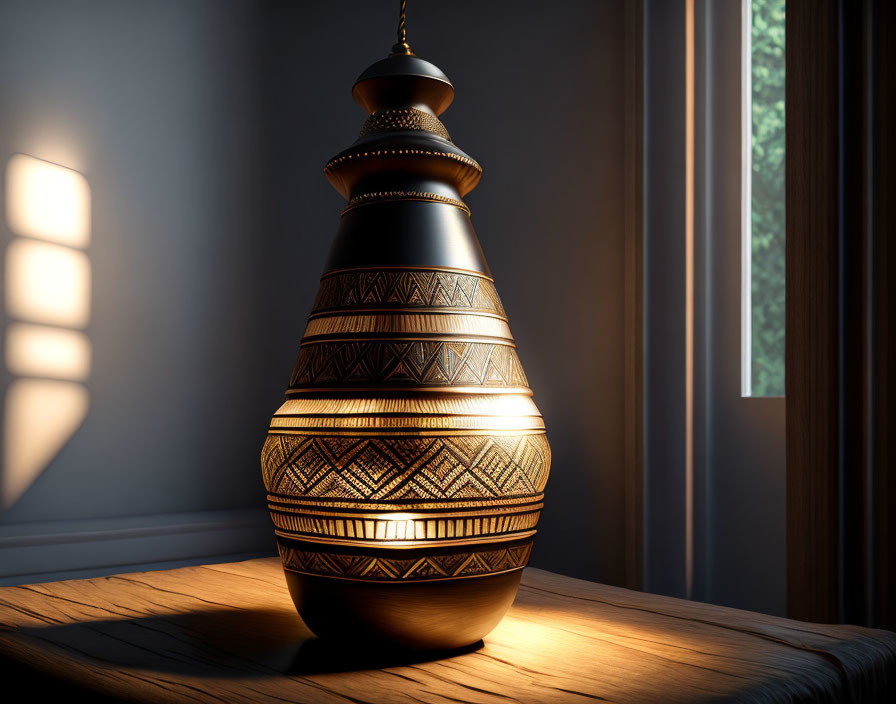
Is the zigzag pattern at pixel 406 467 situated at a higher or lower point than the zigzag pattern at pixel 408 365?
lower

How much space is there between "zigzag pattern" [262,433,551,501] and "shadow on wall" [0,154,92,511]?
1.02m

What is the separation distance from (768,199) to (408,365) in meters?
0.82

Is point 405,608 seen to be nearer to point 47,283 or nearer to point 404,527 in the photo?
point 404,527

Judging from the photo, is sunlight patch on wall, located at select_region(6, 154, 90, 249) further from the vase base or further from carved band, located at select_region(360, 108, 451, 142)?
the vase base

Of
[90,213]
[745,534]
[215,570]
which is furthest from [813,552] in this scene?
[90,213]

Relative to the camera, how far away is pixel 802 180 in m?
0.98

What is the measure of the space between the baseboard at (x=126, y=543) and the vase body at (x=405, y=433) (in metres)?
0.97

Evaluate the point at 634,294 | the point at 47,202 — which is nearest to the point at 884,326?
the point at 634,294

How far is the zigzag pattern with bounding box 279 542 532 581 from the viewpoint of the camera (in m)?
0.54

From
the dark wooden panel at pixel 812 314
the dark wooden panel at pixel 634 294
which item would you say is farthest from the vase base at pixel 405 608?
the dark wooden panel at pixel 634 294

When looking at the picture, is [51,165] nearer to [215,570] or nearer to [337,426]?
[215,570]

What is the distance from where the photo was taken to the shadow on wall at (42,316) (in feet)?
4.47

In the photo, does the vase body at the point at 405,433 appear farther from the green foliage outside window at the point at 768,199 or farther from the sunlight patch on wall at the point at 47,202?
the sunlight patch on wall at the point at 47,202

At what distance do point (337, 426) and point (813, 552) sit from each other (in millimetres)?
702
